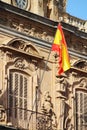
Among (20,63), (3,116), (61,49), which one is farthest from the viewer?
(61,49)

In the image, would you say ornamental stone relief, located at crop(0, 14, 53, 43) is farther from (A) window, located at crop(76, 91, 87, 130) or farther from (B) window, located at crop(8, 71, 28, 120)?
(A) window, located at crop(76, 91, 87, 130)

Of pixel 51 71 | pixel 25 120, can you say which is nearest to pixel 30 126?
pixel 25 120

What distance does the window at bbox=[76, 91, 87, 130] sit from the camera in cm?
2797

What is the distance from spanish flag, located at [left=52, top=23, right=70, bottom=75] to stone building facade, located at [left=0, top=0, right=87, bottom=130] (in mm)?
730

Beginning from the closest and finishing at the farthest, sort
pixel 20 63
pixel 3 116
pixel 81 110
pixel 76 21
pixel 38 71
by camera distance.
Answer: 1. pixel 3 116
2. pixel 20 63
3. pixel 38 71
4. pixel 81 110
5. pixel 76 21

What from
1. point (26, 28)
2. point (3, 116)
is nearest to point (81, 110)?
point (26, 28)

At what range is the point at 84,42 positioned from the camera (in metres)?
29.0

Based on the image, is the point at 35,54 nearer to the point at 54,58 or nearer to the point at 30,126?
the point at 54,58

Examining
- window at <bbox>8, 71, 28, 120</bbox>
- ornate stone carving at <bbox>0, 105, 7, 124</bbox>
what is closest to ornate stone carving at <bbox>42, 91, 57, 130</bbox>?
window at <bbox>8, 71, 28, 120</bbox>

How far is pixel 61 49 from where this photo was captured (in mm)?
26547

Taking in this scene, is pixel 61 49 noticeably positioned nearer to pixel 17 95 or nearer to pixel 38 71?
pixel 38 71

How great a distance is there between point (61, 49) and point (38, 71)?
124cm

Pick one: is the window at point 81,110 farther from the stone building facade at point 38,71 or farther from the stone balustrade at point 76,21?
the stone balustrade at point 76,21

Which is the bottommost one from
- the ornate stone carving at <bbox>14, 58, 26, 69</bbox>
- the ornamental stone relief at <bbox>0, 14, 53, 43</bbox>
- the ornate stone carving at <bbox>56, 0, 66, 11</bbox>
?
the ornate stone carving at <bbox>14, 58, 26, 69</bbox>
